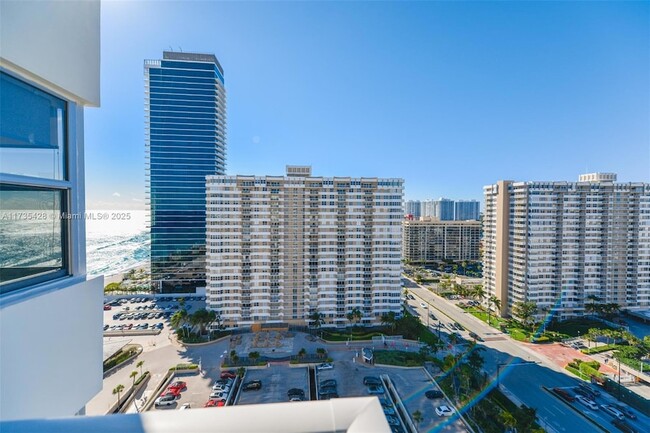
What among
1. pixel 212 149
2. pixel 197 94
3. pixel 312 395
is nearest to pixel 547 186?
pixel 312 395

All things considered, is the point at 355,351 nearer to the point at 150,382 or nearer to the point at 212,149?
the point at 150,382

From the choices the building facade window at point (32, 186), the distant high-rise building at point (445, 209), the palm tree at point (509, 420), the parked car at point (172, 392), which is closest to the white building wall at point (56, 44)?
the building facade window at point (32, 186)

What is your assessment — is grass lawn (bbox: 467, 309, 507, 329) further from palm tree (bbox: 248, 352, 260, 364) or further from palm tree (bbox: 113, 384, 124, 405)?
palm tree (bbox: 113, 384, 124, 405)

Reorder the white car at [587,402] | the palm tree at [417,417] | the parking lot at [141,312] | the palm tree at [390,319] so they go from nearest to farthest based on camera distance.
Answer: the palm tree at [417,417] < the white car at [587,402] < the palm tree at [390,319] < the parking lot at [141,312]

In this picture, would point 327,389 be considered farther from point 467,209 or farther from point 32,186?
point 467,209

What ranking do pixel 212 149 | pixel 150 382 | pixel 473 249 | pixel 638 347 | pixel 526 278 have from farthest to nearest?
1. pixel 473 249
2. pixel 212 149
3. pixel 526 278
4. pixel 638 347
5. pixel 150 382

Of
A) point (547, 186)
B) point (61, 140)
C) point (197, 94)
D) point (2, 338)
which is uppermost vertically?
point (197, 94)

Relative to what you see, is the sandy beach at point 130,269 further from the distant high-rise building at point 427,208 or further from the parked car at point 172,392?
the distant high-rise building at point 427,208

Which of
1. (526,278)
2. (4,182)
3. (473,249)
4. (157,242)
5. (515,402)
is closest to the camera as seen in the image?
(4,182)
